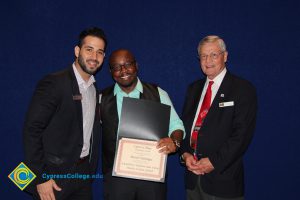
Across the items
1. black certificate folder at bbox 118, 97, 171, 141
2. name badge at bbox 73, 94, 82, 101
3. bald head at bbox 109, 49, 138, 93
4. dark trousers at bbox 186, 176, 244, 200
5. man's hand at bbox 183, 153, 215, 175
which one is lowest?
dark trousers at bbox 186, 176, 244, 200

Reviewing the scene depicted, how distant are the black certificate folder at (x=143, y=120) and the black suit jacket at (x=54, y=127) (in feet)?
1.21

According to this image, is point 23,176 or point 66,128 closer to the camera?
point 66,128

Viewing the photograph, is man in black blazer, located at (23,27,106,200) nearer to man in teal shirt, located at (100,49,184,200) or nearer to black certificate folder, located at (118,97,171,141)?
man in teal shirt, located at (100,49,184,200)

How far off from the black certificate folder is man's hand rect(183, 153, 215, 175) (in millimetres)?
320

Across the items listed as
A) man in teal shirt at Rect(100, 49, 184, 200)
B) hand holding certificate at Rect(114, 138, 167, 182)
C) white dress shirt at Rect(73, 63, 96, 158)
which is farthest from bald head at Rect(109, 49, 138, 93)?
hand holding certificate at Rect(114, 138, 167, 182)

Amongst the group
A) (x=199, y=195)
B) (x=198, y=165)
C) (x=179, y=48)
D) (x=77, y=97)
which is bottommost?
(x=199, y=195)

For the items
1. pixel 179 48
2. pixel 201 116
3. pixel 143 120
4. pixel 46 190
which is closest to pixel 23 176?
pixel 46 190

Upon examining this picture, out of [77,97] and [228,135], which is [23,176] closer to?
[77,97]

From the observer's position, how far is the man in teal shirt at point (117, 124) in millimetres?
2203

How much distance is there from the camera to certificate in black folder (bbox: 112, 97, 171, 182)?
78.9 inches

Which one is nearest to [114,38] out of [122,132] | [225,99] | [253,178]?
[122,132]

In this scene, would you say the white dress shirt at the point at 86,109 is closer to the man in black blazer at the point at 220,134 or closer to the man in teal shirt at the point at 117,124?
the man in teal shirt at the point at 117,124

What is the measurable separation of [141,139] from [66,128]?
2.00ft

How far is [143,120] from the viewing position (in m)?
2.12
